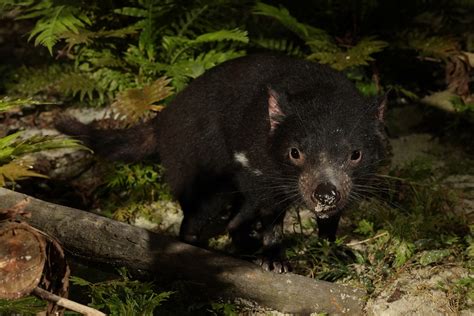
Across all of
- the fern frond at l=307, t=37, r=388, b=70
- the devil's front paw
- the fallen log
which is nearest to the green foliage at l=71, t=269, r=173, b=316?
the fallen log

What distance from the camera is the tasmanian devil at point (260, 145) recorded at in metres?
3.48

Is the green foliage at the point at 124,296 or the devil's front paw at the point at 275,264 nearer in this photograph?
the green foliage at the point at 124,296

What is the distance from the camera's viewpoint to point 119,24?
5477mm

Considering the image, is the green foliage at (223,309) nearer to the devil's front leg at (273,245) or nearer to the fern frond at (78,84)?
the devil's front leg at (273,245)

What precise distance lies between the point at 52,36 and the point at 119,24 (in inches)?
29.9

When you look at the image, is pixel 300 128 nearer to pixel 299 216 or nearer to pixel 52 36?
pixel 299 216

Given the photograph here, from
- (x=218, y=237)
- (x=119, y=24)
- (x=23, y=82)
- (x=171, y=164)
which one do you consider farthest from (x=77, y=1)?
(x=218, y=237)

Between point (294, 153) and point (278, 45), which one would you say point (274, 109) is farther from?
point (278, 45)

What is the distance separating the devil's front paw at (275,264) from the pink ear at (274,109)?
2.47ft

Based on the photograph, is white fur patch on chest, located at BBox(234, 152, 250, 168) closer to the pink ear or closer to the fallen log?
the pink ear

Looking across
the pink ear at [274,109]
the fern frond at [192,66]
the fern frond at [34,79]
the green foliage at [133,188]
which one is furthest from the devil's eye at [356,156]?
the fern frond at [34,79]

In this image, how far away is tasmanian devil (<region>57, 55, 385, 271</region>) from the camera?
3.48 metres

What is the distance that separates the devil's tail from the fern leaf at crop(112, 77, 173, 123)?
12.8 inches

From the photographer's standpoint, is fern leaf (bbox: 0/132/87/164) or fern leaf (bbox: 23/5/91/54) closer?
fern leaf (bbox: 0/132/87/164)
